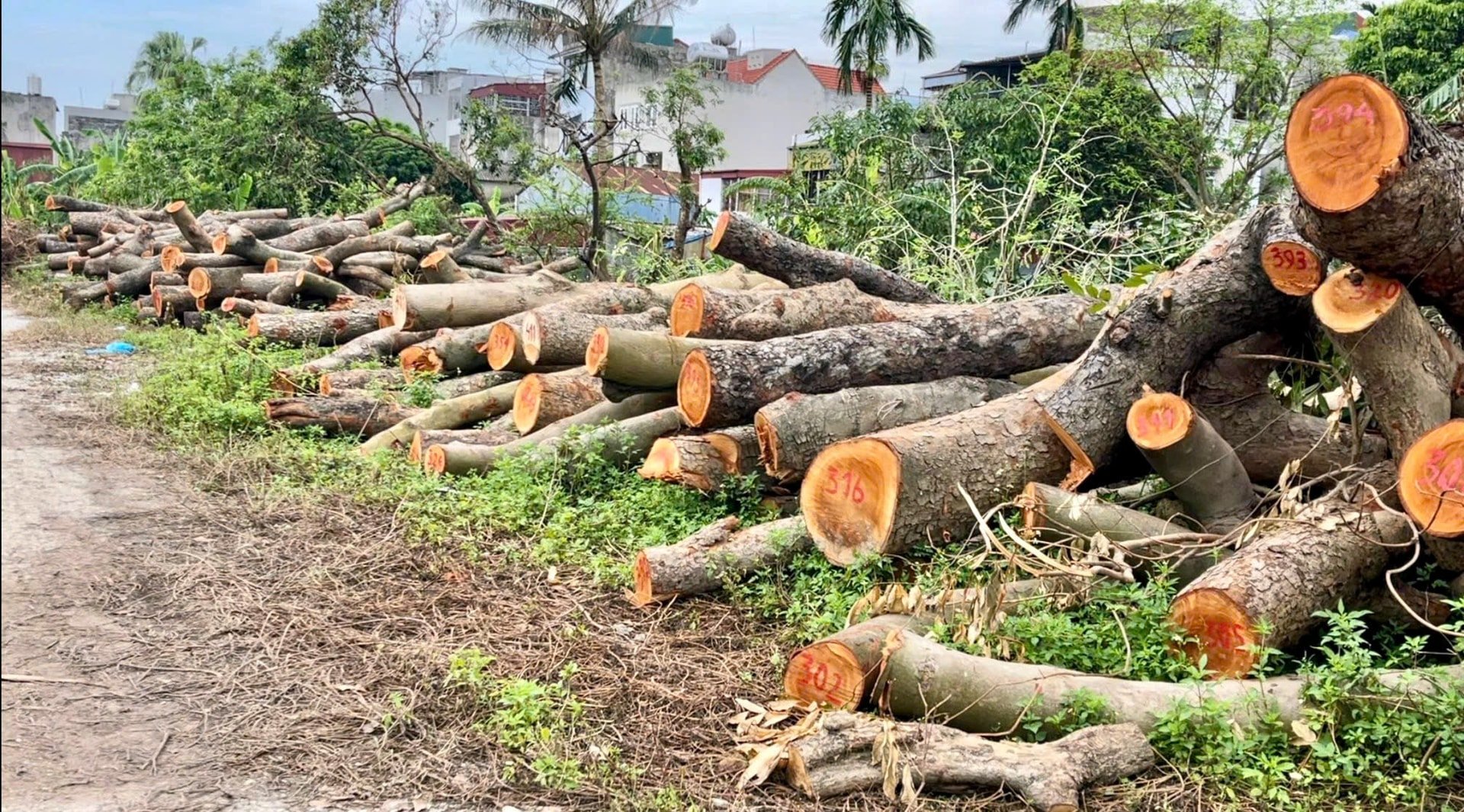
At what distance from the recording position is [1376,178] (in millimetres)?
3779

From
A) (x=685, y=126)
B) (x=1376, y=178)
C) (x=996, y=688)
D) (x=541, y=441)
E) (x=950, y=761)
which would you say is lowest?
(x=950, y=761)

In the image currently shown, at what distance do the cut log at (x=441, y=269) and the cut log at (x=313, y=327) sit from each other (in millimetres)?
724

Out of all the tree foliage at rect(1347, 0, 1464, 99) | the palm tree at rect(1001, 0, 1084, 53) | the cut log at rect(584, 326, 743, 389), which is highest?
the palm tree at rect(1001, 0, 1084, 53)

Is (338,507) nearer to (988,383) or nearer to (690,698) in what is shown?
(690,698)

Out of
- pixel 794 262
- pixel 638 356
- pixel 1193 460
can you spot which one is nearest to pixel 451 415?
pixel 638 356

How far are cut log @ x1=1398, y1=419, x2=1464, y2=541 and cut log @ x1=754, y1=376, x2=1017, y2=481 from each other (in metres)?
2.23

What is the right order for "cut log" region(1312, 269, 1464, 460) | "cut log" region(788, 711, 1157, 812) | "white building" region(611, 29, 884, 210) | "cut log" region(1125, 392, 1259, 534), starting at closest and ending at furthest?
"cut log" region(788, 711, 1157, 812), "cut log" region(1312, 269, 1464, 460), "cut log" region(1125, 392, 1259, 534), "white building" region(611, 29, 884, 210)

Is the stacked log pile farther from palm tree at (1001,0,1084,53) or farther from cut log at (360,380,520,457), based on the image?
palm tree at (1001,0,1084,53)

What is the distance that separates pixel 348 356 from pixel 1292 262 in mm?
6979

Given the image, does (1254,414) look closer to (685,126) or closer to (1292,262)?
(1292,262)

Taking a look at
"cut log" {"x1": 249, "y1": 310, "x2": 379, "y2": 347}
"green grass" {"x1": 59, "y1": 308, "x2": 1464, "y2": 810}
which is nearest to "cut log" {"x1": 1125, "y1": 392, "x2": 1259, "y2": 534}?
"green grass" {"x1": 59, "y1": 308, "x2": 1464, "y2": 810}

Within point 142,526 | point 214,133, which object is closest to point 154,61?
point 214,133

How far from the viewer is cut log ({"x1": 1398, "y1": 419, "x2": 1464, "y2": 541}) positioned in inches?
150

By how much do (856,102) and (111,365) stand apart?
30541 millimetres
